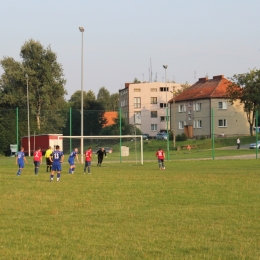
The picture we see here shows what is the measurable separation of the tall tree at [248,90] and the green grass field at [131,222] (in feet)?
174

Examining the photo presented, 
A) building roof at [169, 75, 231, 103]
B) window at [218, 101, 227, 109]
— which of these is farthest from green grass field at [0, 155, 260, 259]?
building roof at [169, 75, 231, 103]

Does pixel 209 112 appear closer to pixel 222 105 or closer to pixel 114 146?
Result: pixel 222 105

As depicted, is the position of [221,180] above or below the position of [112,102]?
below

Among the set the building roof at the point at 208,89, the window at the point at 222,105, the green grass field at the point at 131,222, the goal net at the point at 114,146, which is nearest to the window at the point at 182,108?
the building roof at the point at 208,89

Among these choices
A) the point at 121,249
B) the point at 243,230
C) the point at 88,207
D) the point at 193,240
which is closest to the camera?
the point at 121,249

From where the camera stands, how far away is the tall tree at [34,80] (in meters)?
79.6

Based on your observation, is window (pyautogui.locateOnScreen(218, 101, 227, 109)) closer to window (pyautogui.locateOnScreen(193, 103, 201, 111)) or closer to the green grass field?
window (pyautogui.locateOnScreen(193, 103, 201, 111))

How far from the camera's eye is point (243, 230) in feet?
39.6

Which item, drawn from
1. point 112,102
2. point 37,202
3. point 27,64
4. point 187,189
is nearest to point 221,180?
point 187,189

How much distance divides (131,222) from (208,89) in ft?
261

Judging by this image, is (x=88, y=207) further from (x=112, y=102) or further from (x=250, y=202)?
(x=112, y=102)

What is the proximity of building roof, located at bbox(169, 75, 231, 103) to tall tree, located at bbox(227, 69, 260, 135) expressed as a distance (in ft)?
19.4

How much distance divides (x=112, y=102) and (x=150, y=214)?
135842 millimetres

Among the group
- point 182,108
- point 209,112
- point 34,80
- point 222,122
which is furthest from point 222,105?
point 34,80
